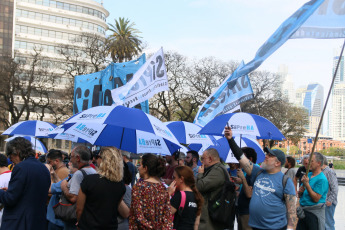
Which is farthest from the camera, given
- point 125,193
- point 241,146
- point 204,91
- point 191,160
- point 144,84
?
point 204,91

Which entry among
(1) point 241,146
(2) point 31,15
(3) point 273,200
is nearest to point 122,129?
(3) point 273,200

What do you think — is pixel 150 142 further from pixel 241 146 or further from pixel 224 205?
pixel 241 146

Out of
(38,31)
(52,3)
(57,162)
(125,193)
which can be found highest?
(52,3)

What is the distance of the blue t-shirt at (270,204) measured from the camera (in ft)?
18.1

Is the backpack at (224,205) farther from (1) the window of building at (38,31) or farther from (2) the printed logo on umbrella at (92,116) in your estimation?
(1) the window of building at (38,31)

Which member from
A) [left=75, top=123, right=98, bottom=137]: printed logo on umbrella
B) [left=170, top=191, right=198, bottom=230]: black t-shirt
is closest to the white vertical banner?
[left=75, top=123, right=98, bottom=137]: printed logo on umbrella

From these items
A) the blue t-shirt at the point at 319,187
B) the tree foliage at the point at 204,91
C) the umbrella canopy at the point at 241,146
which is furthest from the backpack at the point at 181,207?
the tree foliage at the point at 204,91

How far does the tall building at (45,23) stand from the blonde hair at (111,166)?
215ft

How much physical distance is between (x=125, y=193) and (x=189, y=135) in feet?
13.0

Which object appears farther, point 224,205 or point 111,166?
point 224,205

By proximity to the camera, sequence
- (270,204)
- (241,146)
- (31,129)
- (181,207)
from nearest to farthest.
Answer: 1. (181,207)
2. (270,204)
3. (241,146)
4. (31,129)

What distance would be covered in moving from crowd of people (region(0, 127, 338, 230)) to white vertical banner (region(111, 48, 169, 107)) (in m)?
1.95

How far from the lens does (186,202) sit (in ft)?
17.4

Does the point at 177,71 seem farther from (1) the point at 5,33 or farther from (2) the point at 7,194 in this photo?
(2) the point at 7,194
